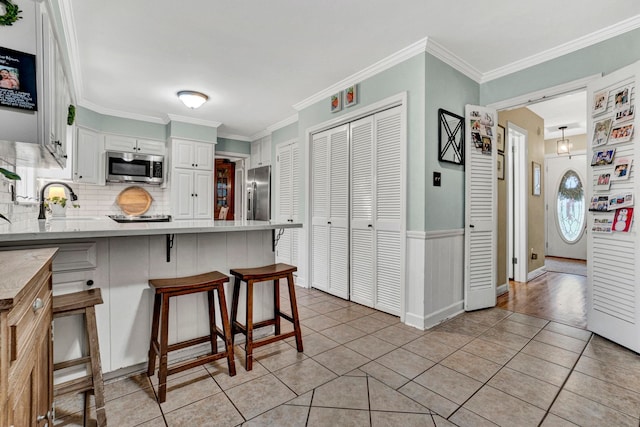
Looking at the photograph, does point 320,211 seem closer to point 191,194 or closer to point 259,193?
point 259,193

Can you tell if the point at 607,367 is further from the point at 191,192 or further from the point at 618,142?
the point at 191,192

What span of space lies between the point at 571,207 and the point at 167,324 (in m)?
7.73

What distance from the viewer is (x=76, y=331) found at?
5.82ft

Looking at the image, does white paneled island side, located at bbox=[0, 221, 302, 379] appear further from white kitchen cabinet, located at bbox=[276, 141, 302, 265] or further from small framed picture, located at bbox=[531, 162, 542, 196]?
small framed picture, located at bbox=[531, 162, 542, 196]

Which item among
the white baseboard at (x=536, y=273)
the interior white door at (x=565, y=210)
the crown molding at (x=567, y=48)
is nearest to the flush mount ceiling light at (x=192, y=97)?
the crown molding at (x=567, y=48)

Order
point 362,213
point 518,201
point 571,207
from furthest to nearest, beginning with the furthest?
1. point 571,207
2. point 518,201
3. point 362,213

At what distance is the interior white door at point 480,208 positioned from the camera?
326 centimetres

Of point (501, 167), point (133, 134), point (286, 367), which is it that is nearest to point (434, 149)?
point (501, 167)

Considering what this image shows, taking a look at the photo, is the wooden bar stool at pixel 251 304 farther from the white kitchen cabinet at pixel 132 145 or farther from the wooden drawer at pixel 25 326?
the white kitchen cabinet at pixel 132 145

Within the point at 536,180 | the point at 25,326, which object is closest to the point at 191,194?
the point at 25,326

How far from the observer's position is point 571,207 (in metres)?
6.50

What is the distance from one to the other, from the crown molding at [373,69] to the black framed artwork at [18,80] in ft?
8.80

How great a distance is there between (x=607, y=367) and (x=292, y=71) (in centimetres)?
366

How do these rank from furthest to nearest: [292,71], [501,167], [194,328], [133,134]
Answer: [133,134], [501,167], [292,71], [194,328]
